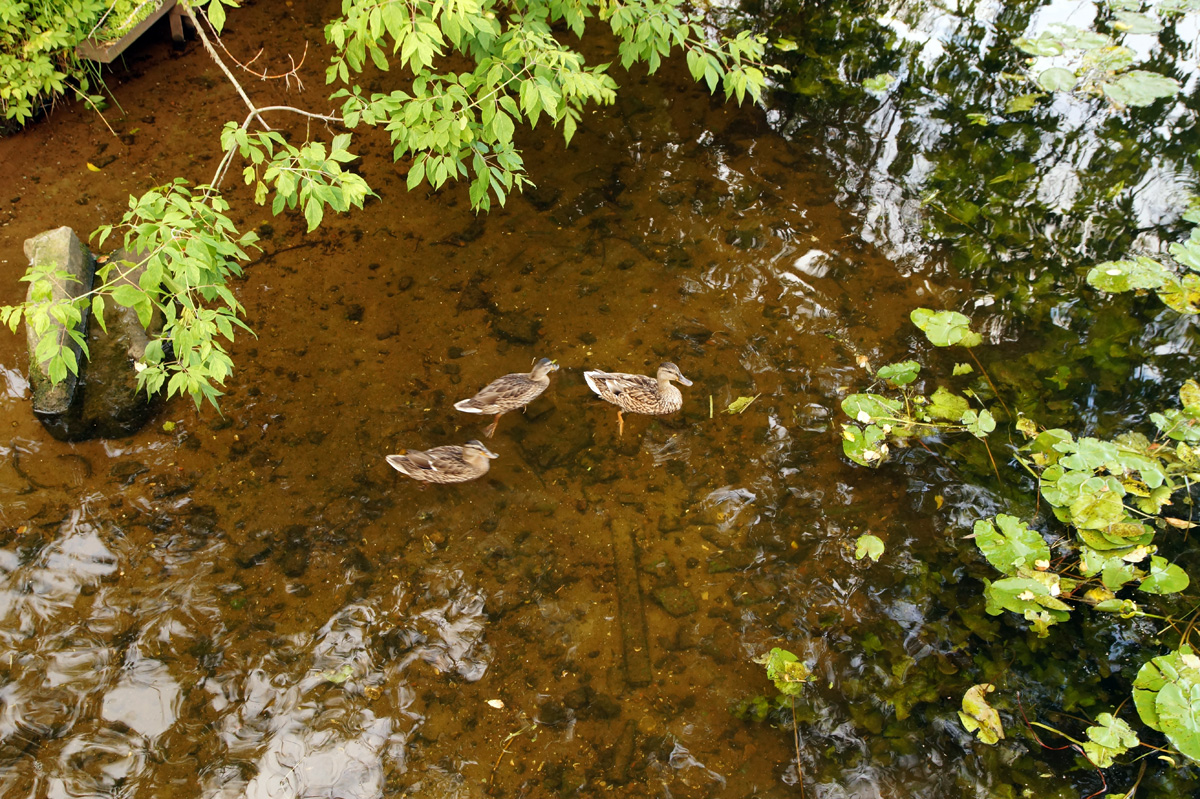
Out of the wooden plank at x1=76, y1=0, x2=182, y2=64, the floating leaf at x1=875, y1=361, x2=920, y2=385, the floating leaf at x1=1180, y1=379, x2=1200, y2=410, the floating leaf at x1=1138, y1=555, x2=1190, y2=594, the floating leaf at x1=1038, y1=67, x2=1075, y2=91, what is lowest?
the floating leaf at x1=1138, y1=555, x2=1190, y2=594

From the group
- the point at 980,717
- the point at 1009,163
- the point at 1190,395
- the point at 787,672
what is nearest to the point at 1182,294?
the point at 1190,395

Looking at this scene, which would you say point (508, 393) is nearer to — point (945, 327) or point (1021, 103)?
point (945, 327)

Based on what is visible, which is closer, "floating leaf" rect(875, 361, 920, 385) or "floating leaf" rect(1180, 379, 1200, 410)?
"floating leaf" rect(1180, 379, 1200, 410)

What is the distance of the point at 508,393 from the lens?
4.34 meters

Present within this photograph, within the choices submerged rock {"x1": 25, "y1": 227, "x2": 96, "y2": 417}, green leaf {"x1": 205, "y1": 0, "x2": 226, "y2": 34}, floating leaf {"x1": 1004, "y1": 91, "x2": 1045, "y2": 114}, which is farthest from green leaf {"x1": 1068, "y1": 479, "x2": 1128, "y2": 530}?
submerged rock {"x1": 25, "y1": 227, "x2": 96, "y2": 417}

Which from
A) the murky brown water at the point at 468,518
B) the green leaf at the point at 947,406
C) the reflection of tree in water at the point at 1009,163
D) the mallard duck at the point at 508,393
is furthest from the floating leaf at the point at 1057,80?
the mallard duck at the point at 508,393

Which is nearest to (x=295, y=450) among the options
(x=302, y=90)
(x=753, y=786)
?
(x=753, y=786)

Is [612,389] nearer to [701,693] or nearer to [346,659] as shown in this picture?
[701,693]

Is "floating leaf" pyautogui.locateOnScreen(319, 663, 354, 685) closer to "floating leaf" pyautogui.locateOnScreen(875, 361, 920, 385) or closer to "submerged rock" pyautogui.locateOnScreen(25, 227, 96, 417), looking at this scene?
"submerged rock" pyautogui.locateOnScreen(25, 227, 96, 417)

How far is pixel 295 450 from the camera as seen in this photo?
427 centimetres

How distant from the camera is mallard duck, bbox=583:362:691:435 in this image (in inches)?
→ 171

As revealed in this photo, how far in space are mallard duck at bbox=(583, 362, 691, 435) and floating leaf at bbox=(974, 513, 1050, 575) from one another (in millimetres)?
1835

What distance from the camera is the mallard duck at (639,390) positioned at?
4.35 m

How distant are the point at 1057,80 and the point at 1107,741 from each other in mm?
6171
